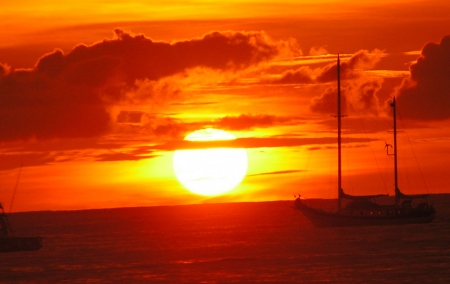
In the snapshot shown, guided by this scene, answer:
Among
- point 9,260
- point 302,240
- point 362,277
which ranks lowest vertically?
point 362,277

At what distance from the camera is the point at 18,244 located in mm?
156125

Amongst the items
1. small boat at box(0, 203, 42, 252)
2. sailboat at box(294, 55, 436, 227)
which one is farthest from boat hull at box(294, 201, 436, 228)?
small boat at box(0, 203, 42, 252)

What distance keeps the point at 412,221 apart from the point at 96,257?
176 feet

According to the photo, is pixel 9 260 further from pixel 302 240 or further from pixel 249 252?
pixel 302 240

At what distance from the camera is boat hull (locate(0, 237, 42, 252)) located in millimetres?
154863

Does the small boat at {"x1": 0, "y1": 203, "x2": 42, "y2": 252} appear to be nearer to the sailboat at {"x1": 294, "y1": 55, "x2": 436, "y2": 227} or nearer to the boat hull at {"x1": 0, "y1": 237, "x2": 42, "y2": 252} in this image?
the boat hull at {"x1": 0, "y1": 237, "x2": 42, "y2": 252}

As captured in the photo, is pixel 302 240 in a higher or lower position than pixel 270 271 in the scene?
higher

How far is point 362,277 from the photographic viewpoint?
352 feet

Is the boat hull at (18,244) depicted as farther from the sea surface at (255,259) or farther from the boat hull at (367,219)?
the boat hull at (367,219)

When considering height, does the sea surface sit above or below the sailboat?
below

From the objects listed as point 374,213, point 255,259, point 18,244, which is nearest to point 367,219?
point 374,213

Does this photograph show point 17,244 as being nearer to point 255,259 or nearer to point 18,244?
point 18,244

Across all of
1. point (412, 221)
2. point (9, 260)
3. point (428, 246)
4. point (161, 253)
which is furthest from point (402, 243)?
point (9, 260)

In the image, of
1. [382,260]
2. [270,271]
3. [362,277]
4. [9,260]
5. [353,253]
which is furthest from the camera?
[9,260]
